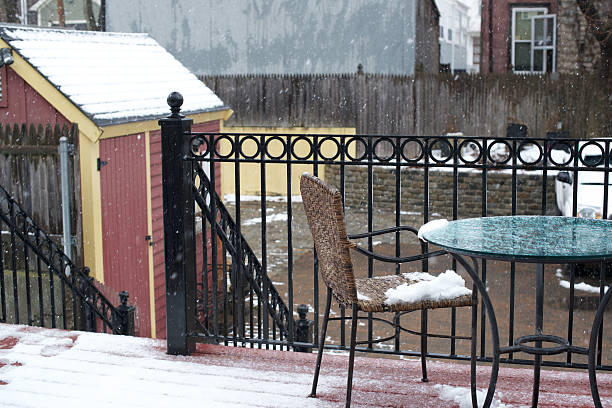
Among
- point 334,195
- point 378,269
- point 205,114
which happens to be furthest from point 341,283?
point 378,269

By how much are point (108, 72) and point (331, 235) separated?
296 inches

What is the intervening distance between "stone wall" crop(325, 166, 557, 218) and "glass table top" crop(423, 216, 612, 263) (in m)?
12.8

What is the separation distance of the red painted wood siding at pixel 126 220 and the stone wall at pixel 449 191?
29.3 ft

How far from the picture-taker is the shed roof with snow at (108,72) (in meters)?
8.78

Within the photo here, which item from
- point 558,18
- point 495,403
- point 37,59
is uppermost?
point 558,18

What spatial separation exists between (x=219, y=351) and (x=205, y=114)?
7.35 m

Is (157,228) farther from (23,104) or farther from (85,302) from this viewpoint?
(85,302)

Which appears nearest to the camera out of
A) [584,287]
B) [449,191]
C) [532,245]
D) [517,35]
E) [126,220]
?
[532,245]

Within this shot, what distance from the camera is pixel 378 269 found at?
12.5m

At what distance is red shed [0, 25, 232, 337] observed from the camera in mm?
8617

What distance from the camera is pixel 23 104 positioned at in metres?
8.82

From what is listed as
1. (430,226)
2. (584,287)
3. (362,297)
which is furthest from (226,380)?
(584,287)

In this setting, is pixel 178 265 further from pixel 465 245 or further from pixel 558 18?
pixel 558 18

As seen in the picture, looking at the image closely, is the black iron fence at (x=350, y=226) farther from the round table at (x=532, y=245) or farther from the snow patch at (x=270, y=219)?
the round table at (x=532, y=245)
